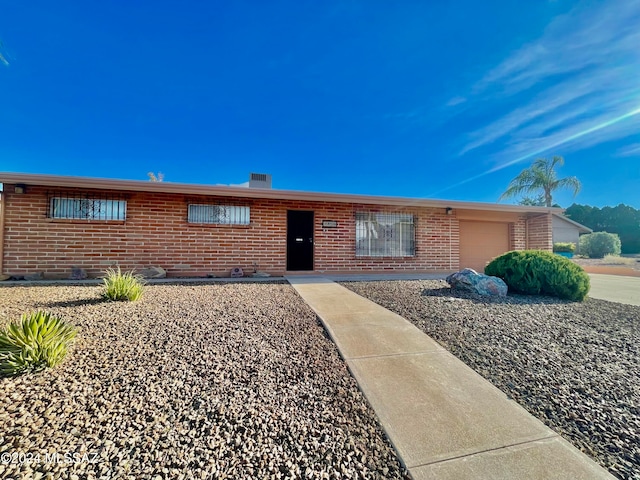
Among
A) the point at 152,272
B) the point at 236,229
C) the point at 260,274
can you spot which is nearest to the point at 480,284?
the point at 260,274

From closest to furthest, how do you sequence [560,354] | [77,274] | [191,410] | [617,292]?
1. [191,410]
2. [560,354]
3. [617,292]
4. [77,274]

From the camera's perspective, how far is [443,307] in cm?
435

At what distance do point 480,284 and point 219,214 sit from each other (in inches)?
274

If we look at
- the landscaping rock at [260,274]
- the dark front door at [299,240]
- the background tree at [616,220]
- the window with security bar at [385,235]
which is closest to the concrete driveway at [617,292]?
the window with security bar at [385,235]

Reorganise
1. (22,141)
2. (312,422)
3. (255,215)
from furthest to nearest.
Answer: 1. (22,141)
2. (255,215)
3. (312,422)

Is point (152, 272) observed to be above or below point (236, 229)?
below

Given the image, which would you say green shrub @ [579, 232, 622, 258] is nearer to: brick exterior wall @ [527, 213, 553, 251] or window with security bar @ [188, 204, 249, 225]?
brick exterior wall @ [527, 213, 553, 251]

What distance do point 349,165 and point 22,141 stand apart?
1477cm

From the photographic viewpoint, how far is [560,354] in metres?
2.83

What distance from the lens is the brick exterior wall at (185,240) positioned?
680 cm

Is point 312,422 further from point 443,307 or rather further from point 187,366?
point 443,307

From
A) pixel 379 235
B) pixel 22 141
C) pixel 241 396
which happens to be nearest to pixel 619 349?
pixel 241 396

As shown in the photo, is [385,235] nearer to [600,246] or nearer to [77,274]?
[77,274]

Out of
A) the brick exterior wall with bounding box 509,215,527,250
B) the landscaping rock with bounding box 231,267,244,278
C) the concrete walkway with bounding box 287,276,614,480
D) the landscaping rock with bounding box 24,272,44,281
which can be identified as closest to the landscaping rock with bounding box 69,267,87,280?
the landscaping rock with bounding box 24,272,44,281
